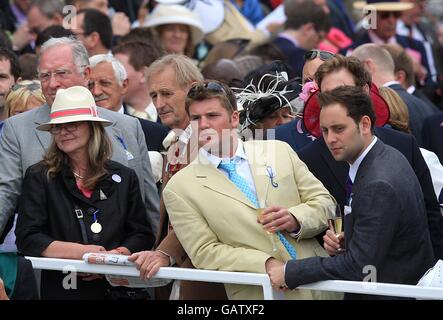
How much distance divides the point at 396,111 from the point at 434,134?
1256mm

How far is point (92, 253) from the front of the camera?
6078 mm

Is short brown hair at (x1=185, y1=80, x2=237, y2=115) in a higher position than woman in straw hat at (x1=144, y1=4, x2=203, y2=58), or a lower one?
higher

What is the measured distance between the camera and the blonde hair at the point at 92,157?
21.0ft

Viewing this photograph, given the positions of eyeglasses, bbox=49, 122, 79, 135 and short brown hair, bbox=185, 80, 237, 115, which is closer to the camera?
short brown hair, bbox=185, 80, 237, 115

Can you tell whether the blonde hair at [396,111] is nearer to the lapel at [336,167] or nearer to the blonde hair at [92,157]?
the lapel at [336,167]

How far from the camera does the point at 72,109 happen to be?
6.56 m

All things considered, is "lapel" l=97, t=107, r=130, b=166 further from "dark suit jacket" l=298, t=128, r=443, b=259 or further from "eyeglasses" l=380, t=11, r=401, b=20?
"eyeglasses" l=380, t=11, r=401, b=20

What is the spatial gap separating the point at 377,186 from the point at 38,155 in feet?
7.40

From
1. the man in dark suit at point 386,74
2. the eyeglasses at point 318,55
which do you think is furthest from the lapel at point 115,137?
the man in dark suit at point 386,74

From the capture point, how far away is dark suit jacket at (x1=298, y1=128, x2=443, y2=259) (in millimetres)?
6516

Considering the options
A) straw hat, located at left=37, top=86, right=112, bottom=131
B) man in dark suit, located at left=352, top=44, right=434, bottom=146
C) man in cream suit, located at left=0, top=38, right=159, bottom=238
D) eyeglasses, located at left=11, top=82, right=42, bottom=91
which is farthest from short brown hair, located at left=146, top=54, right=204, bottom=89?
man in dark suit, located at left=352, top=44, right=434, bottom=146

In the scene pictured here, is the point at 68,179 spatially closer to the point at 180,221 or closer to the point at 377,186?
the point at 180,221

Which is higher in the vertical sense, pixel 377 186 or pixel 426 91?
pixel 377 186
